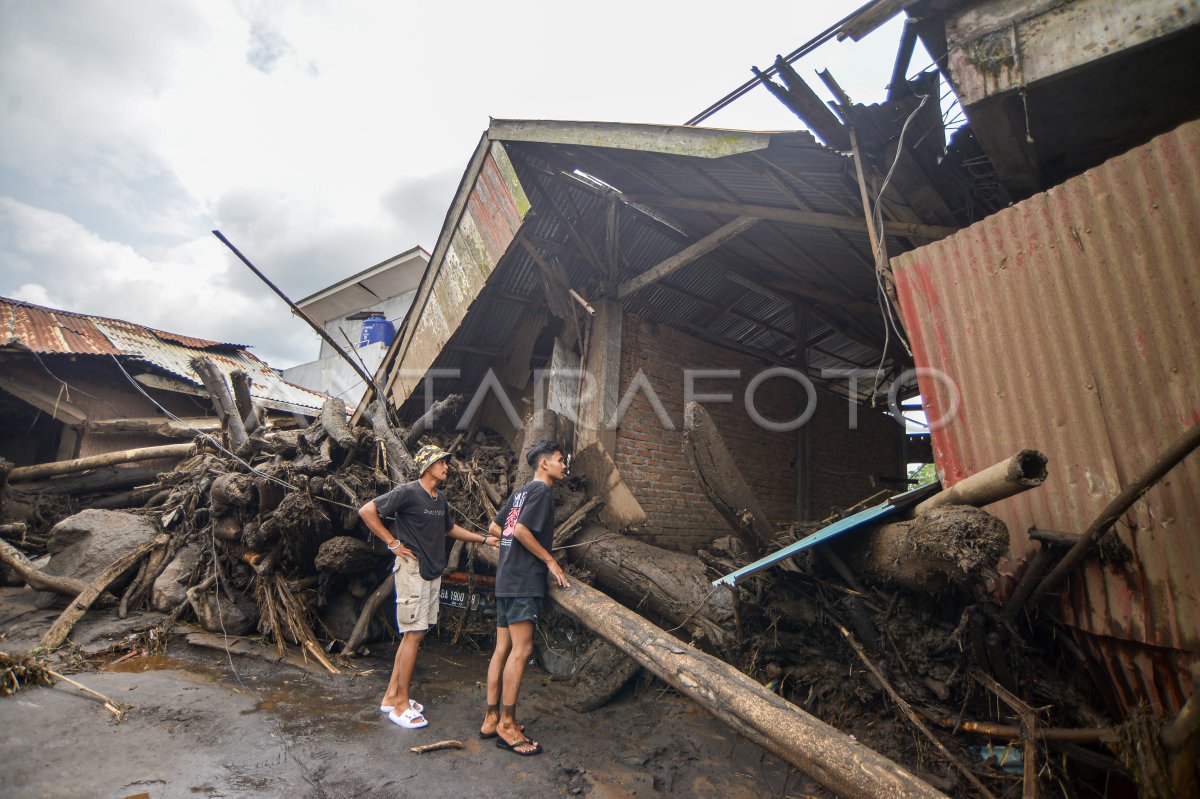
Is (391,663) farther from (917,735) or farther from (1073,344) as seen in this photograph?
(1073,344)

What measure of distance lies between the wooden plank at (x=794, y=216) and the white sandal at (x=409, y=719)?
473cm

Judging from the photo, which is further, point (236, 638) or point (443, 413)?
point (443, 413)

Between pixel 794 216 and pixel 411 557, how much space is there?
13.5ft

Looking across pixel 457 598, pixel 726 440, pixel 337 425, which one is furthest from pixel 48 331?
pixel 726 440

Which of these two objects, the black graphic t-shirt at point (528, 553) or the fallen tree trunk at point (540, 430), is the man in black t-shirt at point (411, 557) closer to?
the black graphic t-shirt at point (528, 553)

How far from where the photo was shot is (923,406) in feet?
11.1

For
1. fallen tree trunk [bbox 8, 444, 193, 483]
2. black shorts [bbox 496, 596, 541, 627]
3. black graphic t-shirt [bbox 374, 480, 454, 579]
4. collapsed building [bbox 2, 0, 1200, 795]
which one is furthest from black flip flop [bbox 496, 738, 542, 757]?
fallen tree trunk [bbox 8, 444, 193, 483]

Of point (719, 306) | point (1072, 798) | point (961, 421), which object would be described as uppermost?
point (719, 306)

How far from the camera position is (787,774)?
3.25 metres

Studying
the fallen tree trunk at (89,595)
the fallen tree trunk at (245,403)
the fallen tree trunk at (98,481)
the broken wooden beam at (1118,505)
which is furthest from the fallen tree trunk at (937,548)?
the fallen tree trunk at (98,481)

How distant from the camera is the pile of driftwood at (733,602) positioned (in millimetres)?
2443

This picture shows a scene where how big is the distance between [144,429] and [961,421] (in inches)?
456

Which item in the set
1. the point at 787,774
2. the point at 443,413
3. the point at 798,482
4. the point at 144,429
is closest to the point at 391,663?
the point at 443,413

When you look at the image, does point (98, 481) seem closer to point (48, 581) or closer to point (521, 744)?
point (48, 581)
